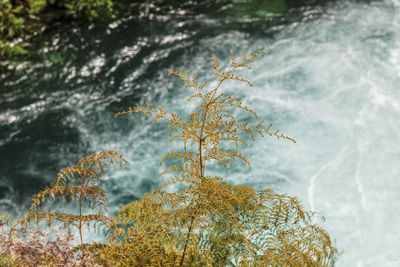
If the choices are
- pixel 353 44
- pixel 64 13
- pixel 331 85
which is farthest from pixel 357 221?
pixel 64 13

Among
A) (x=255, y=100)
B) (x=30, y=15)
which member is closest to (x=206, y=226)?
(x=255, y=100)

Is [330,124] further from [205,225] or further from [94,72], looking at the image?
[205,225]

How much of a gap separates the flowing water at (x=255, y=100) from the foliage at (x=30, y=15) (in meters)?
0.24

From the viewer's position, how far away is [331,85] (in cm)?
605

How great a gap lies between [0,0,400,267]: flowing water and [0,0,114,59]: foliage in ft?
0.78

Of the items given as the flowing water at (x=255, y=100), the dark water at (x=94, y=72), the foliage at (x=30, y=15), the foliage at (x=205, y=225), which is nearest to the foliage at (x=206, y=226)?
the foliage at (x=205, y=225)

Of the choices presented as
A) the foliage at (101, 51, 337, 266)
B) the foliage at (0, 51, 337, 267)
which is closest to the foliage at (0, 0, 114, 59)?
the foliage at (0, 51, 337, 267)

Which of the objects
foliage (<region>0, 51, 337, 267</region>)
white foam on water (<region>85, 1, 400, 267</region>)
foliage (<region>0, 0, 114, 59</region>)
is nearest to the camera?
foliage (<region>0, 51, 337, 267</region>)

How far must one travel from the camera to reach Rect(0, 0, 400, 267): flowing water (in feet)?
16.1

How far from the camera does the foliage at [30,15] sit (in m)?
6.77

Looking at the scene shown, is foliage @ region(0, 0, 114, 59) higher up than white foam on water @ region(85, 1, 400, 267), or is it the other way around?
foliage @ region(0, 0, 114, 59)

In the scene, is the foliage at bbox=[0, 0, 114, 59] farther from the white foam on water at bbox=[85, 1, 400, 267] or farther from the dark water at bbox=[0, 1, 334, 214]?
the white foam on water at bbox=[85, 1, 400, 267]

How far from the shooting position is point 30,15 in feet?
23.5

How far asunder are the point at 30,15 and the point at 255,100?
392 centimetres
